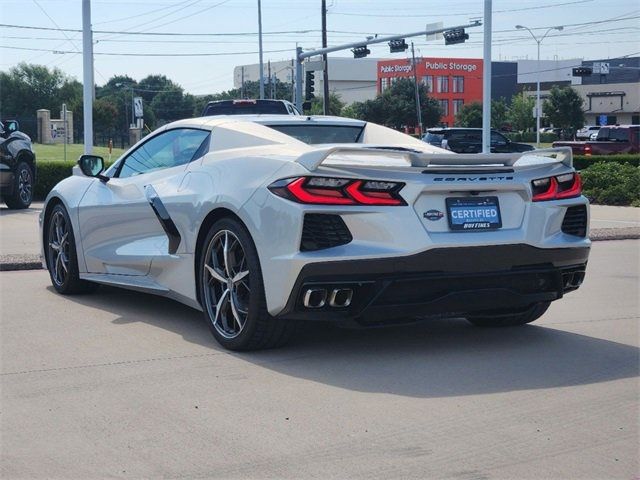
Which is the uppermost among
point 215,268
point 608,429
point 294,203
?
point 294,203

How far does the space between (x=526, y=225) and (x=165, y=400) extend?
93.0 inches

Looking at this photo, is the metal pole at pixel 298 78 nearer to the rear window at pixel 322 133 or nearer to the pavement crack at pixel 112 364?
the rear window at pixel 322 133

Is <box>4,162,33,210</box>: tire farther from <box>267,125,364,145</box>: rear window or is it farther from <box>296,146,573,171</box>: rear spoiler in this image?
<box>296,146,573,171</box>: rear spoiler

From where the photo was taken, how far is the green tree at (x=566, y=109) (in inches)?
3494

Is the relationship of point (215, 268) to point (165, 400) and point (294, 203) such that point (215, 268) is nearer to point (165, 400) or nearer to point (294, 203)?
point (294, 203)

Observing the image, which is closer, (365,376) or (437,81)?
(365,376)

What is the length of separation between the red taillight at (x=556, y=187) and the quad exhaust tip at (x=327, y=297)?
52.9 inches

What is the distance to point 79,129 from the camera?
88250 mm

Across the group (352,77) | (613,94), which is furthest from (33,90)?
(613,94)

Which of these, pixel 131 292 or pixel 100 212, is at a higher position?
pixel 100 212

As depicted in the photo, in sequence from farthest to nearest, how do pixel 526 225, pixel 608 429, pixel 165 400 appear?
pixel 526 225 → pixel 165 400 → pixel 608 429

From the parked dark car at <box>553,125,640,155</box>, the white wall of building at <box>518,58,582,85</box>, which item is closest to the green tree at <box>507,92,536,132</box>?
the white wall of building at <box>518,58,582,85</box>

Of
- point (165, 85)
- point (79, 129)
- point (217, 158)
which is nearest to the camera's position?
point (217, 158)

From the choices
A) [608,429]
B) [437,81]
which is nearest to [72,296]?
[608,429]
